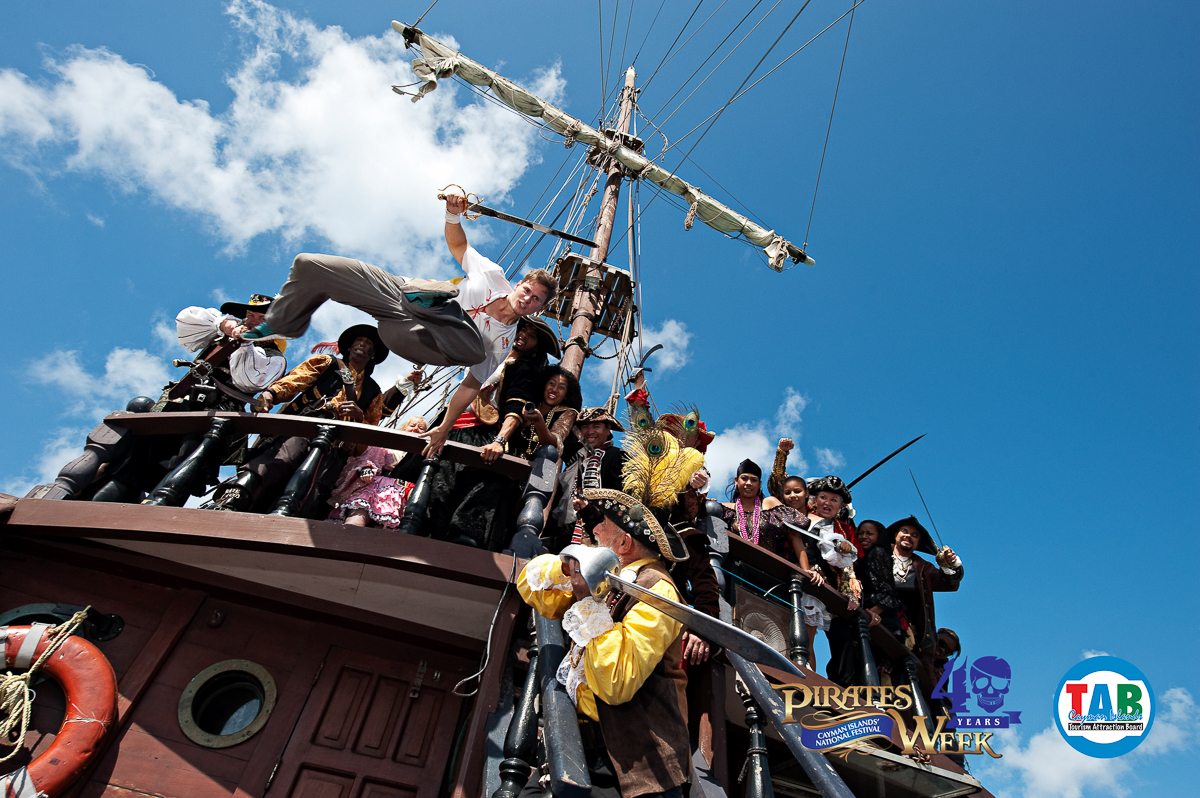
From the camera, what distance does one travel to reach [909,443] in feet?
26.9

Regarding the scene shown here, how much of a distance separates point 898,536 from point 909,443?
1922 millimetres

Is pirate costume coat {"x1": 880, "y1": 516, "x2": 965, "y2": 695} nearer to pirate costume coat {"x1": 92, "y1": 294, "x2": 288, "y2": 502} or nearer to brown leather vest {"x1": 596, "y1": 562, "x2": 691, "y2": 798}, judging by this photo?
brown leather vest {"x1": 596, "y1": 562, "x2": 691, "y2": 798}

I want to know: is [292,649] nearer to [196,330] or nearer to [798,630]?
[196,330]

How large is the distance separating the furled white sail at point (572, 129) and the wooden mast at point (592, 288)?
0.47m

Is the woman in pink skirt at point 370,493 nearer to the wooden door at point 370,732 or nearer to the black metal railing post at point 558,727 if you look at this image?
the wooden door at point 370,732

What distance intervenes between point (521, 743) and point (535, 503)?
155cm

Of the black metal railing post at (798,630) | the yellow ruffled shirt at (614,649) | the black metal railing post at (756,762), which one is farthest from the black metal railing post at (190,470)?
the black metal railing post at (798,630)

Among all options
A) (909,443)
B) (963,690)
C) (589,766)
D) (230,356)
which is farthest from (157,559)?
(909,443)

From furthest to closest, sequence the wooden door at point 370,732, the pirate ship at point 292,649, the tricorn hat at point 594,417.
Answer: the tricorn hat at point 594,417, the wooden door at point 370,732, the pirate ship at point 292,649

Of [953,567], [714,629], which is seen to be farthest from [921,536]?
[714,629]

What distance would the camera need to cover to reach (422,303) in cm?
363

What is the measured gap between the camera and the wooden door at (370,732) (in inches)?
146

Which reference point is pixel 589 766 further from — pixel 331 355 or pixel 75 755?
pixel 331 355

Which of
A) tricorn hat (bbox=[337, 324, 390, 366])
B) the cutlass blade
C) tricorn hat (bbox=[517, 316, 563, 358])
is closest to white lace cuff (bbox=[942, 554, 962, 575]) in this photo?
tricorn hat (bbox=[517, 316, 563, 358])
